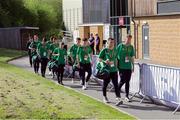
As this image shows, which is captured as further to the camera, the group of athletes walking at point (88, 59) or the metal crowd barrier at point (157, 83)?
the group of athletes walking at point (88, 59)

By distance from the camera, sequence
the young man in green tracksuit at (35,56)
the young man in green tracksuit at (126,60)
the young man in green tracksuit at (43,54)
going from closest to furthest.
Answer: the young man in green tracksuit at (126,60) < the young man in green tracksuit at (43,54) < the young man in green tracksuit at (35,56)

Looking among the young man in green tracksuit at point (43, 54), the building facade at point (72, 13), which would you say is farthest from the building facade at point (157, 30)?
the building facade at point (72, 13)

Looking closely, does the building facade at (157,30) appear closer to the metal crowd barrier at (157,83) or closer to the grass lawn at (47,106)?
the metal crowd barrier at (157,83)

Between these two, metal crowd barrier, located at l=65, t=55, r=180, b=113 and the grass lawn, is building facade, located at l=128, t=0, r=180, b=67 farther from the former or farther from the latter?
the grass lawn

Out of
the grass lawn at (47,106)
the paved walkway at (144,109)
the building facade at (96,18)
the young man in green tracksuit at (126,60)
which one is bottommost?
the paved walkway at (144,109)

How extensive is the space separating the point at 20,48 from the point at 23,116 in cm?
4043

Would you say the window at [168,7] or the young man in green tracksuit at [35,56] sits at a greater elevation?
the window at [168,7]

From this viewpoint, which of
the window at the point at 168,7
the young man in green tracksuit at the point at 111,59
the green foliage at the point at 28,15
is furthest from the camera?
the green foliage at the point at 28,15

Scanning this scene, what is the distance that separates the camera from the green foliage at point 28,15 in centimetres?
6028

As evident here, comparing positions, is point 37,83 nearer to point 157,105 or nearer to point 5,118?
point 157,105

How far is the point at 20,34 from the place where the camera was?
50125 millimetres

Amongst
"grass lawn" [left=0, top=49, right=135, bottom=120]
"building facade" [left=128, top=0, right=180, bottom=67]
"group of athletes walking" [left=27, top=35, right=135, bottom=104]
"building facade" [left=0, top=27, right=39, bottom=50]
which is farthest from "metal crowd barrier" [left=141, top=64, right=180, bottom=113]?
"building facade" [left=0, top=27, right=39, bottom=50]

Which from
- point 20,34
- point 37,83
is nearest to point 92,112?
point 37,83

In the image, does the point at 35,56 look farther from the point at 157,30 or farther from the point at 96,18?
the point at 96,18
